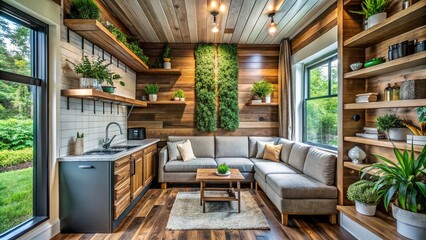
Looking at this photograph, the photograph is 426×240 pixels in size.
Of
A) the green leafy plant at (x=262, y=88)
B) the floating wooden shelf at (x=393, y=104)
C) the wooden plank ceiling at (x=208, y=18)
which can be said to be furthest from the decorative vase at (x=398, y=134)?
the green leafy plant at (x=262, y=88)

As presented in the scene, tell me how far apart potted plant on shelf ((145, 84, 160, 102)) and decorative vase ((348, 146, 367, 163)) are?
3554 millimetres

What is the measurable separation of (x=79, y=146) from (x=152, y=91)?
2145 mm

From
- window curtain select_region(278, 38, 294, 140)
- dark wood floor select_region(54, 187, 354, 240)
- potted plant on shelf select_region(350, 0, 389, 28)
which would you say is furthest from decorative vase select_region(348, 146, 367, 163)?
window curtain select_region(278, 38, 294, 140)

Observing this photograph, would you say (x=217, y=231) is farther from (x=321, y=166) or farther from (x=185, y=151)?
(x=185, y=151)

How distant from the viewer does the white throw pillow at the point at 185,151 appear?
4168 mm

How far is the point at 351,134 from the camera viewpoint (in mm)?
2631

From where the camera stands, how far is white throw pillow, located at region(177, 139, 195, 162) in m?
4.17

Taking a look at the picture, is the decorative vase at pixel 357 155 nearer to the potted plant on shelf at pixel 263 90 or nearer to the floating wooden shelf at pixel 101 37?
the potted plant on shelf at pixel 263 90

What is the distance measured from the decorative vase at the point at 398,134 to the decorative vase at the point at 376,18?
108cm

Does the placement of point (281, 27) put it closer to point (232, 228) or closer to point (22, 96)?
point (232, 228)

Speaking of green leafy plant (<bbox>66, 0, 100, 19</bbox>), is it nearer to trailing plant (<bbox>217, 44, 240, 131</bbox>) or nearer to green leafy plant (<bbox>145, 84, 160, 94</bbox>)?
green leafy plant (<bbox>145, 84, 160, 94</bbox>)

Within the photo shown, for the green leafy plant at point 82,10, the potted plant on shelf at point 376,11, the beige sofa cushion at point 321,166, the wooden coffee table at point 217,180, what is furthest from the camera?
the wooden coffee table at point 217,180

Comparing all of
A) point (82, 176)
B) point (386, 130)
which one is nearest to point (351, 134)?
point (386, 130)

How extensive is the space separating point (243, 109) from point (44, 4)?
3679 mm
